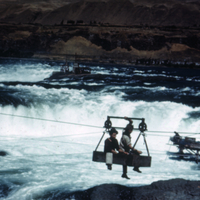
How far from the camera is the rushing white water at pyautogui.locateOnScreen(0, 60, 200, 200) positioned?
882cm

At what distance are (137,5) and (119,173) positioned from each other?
8.74m

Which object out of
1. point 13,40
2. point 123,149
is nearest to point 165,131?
point 123,149

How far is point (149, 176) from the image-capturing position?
898 centimetres

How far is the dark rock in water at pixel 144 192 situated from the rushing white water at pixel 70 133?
36 cm

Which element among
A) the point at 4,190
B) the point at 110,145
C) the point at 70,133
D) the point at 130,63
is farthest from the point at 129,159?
the point at 130,63

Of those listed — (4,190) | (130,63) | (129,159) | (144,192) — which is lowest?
(4,190)

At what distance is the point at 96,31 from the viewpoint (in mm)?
13219

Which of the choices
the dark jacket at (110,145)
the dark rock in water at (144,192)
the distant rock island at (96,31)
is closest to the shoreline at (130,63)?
the distant rock island at (96,31)

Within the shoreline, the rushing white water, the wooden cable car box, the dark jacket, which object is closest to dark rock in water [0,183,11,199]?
the rushing white water

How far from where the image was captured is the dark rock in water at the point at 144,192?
762 cm

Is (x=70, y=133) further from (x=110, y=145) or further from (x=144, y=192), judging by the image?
(x=144, y=192)

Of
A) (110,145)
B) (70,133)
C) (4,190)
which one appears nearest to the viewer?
(110,145)

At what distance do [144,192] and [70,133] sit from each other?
174 inches

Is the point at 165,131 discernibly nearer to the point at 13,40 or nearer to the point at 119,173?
the point at 119,173
